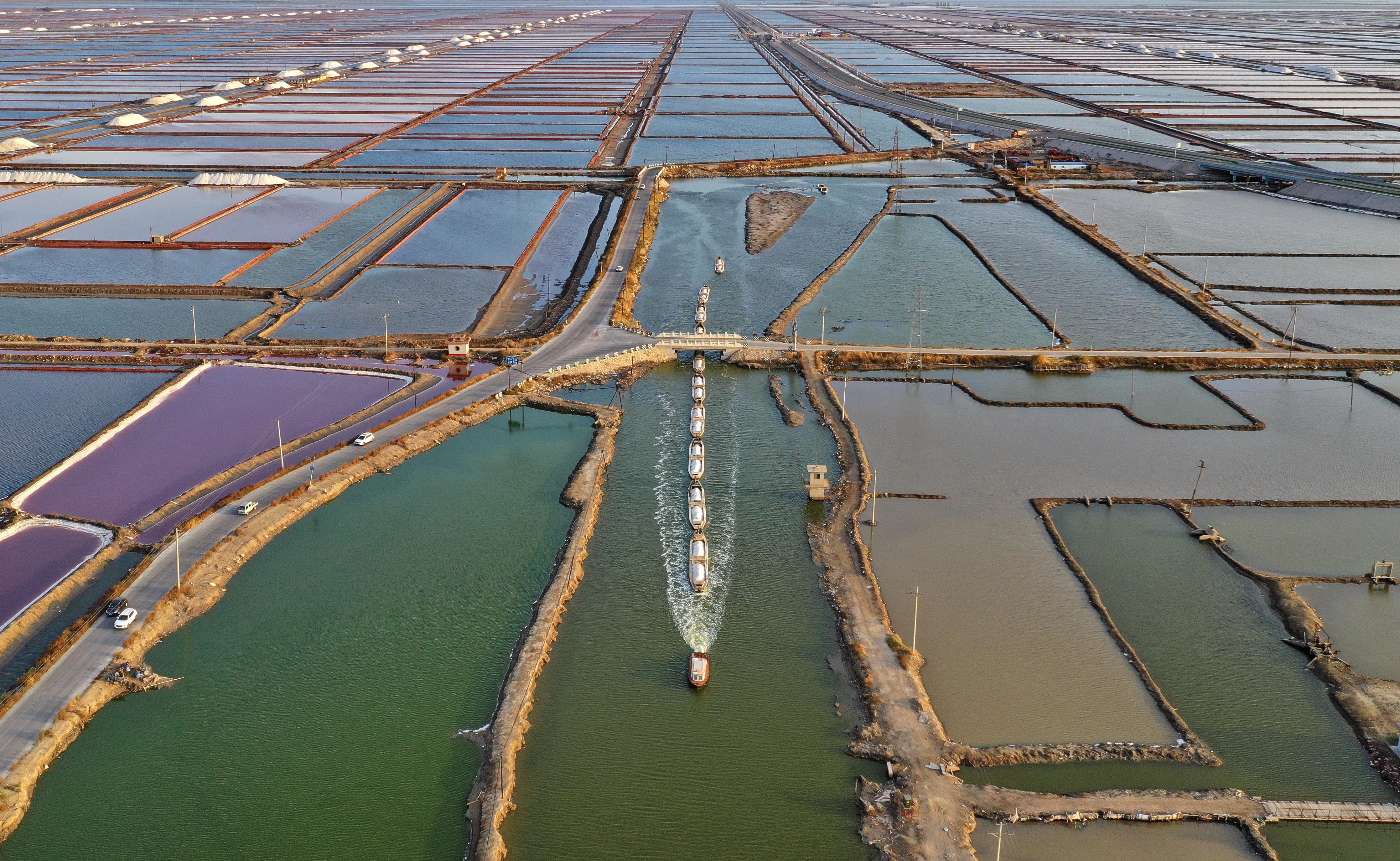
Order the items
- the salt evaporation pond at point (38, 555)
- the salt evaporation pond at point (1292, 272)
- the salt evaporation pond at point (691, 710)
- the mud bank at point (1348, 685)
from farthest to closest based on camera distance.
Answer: the salt evaporation pond at point (1292, 272), the salt evaporation pond at point (38, 555), the mud bank at point (1348, 685), the salt evaporation pond at point (691, 710)

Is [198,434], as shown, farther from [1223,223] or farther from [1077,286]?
[1223,223]

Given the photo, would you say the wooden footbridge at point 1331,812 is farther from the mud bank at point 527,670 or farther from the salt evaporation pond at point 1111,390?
the salt evaporation pond at point 1111,390

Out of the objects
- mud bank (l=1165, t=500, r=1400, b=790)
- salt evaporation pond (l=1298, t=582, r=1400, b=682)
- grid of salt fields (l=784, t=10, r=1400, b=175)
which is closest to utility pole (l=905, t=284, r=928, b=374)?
mud bank (l=1165, t=500, r=1400, b=790)

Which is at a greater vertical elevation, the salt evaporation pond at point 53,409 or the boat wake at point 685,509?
the salt evaporation pond at point 53,409

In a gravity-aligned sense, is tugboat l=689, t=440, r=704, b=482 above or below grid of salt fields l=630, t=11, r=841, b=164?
below

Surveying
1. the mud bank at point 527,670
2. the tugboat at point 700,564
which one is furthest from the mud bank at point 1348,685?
the mud bank at point 527,670

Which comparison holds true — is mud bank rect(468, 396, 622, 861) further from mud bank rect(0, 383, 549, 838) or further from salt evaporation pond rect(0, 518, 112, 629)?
salt evaporation pond rect(0, 518, 112, 629)
